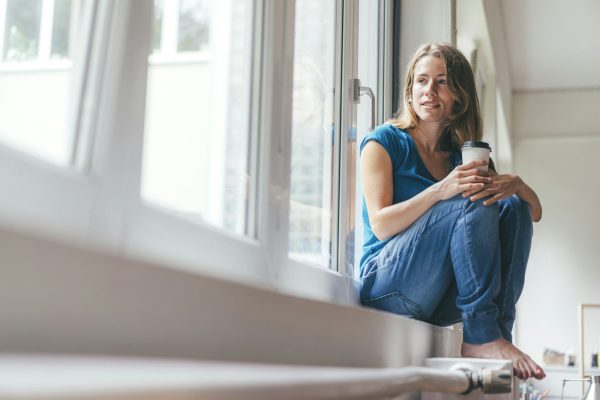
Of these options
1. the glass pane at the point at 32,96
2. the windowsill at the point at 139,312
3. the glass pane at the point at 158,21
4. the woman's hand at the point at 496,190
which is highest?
the glass pane at the point at 158,21

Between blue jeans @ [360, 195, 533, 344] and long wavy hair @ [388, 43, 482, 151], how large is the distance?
0.27 meters

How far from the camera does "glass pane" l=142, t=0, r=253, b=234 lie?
0.89 m

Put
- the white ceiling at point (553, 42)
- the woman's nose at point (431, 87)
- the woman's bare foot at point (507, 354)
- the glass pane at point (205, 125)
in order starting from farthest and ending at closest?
the white ceiling at point (553, 42)
the woman's nose at point (431, 87)
the woman's bare foot at point (507, 354)
the glass pane at point (205, 125)

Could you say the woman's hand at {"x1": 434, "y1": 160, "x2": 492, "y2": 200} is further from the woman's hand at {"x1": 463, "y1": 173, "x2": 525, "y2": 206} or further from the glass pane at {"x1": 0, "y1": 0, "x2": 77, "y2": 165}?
the glass pane at {"x1": 0, "y1": 0, "x2": 77, "y2": 165}

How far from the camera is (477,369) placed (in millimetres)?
1358

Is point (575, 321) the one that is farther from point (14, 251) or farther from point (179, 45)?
point (14, 251)

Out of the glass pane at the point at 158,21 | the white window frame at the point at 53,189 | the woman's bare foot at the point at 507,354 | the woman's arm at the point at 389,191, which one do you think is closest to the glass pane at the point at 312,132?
the woman's arm at the point at 389,191

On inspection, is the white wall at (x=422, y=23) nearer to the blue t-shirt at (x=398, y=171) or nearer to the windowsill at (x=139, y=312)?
the blue t-shirt at (x=398, y=171)

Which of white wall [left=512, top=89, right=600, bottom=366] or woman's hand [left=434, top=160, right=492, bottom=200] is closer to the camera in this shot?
woman's hand [left=434, top=160, right=492, bottom=200]

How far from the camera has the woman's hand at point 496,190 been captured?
1569 millimetres

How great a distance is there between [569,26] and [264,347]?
4142mm

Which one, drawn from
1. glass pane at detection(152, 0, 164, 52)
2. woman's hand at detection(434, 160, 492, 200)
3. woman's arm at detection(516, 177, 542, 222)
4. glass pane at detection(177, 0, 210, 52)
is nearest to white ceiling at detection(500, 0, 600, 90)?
woman's arm at detection(516, 177, 542, 222)

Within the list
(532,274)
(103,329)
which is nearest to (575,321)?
(532,274)

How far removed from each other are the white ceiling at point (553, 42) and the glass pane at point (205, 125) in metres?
3.44
